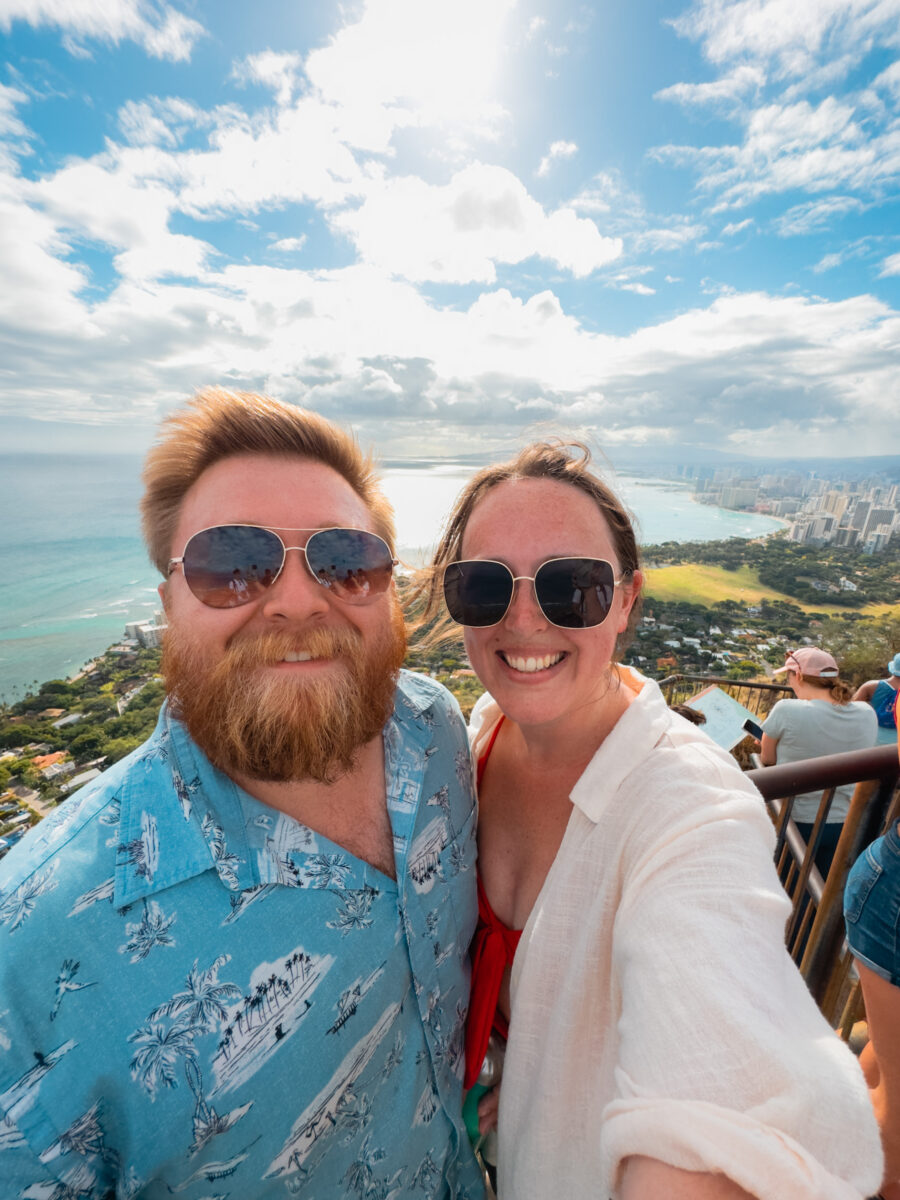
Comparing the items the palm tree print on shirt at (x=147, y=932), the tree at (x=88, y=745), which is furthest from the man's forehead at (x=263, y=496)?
the tree at (x=88, y=745)

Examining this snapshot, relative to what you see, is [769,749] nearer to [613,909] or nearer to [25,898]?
[613,909]

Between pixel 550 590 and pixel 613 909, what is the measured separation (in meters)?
0.94

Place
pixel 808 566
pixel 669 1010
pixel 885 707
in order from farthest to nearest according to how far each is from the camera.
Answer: pixel 808 566 → pixel 885 707 → pixel 669 1010

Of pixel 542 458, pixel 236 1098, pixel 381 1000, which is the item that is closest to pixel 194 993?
pixel 236 1098

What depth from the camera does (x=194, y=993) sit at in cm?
98

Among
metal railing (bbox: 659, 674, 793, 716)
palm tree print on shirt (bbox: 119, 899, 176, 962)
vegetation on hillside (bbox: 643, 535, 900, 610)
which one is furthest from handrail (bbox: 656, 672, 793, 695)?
vegetation on hillside (bbox: 643, 535, 900, 610)

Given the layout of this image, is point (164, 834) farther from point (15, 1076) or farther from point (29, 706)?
point (29, 706)

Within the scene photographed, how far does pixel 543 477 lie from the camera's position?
178 cm

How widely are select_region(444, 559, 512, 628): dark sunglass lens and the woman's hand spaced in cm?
170

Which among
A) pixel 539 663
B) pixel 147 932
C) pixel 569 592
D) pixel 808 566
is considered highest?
pixel 569 592

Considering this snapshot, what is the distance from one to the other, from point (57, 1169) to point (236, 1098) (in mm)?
295

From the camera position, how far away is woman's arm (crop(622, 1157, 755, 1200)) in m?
0.75

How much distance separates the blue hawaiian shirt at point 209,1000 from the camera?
0.88m

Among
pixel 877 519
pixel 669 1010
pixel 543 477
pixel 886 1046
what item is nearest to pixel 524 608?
pixel 543 477
